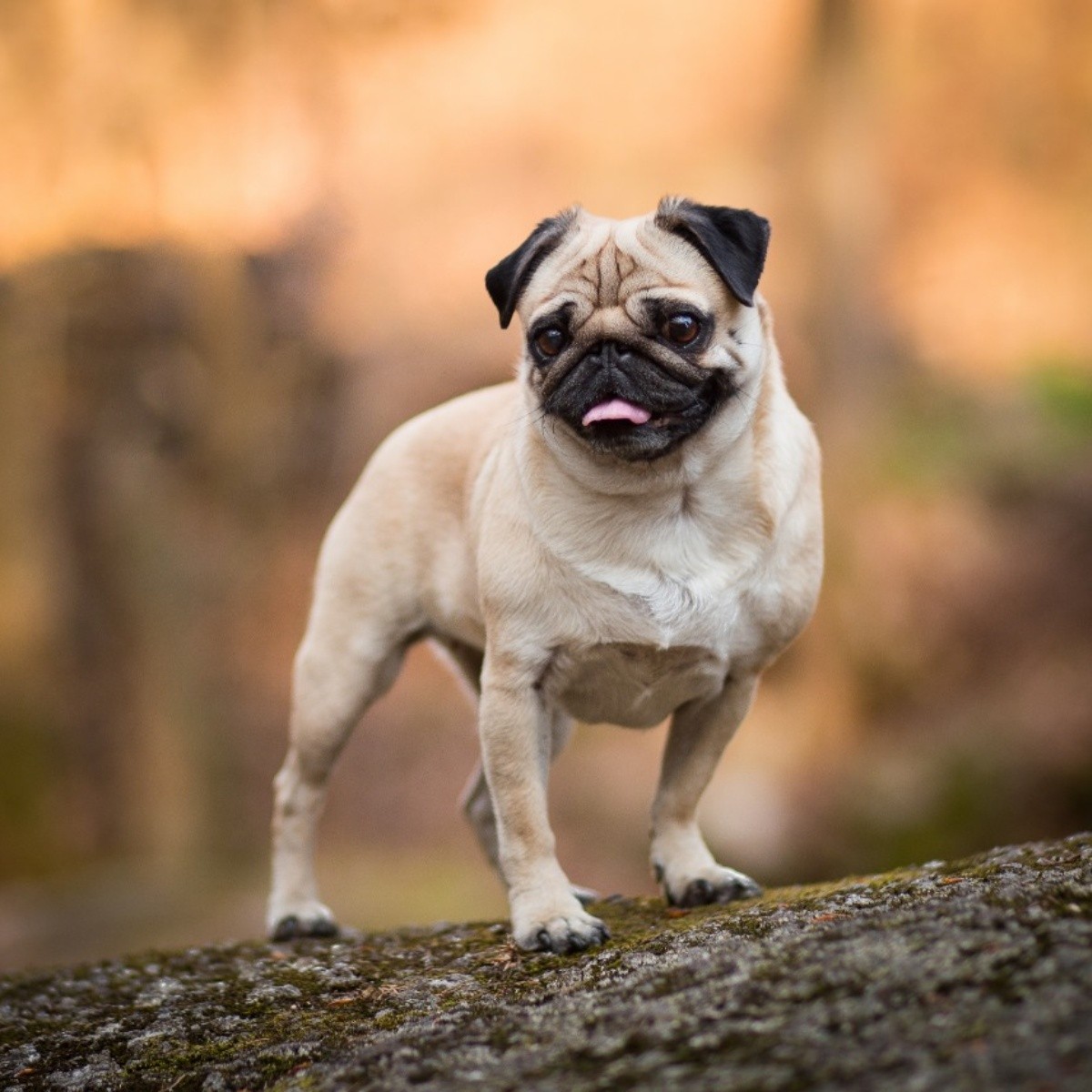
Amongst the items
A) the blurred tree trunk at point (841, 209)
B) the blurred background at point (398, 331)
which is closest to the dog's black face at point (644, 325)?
the blurred background at point (398, 331)

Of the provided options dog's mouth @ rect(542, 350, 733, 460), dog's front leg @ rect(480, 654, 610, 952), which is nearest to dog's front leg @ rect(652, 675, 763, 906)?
dog's front leg @ rect(480, 654, 610, 952)

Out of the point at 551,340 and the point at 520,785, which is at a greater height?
the point at 551,340

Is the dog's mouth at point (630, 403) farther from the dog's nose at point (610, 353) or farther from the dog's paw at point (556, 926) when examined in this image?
the dog's paw at point (556, 926)

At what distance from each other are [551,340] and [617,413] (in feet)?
1.41

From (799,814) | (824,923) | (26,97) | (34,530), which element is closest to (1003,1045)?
(824,923)

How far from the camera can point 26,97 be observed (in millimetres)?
14859

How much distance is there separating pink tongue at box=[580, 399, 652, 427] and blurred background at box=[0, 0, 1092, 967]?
9.02 m

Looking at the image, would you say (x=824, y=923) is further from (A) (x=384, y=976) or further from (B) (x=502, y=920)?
(B) (x=502, y=920)

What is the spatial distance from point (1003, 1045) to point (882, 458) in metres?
11.4

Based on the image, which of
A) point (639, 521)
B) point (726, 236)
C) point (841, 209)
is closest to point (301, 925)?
point (639, 521)

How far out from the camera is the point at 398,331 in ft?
49.0

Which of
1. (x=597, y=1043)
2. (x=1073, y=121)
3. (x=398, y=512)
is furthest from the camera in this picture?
(x=1073, y=121)

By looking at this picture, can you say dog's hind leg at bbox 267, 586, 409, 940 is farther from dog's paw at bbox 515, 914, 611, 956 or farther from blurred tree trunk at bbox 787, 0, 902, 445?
blurred tree trunk at bbox 787, 0, 902, 445

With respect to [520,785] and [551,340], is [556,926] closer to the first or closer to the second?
[520,785]
